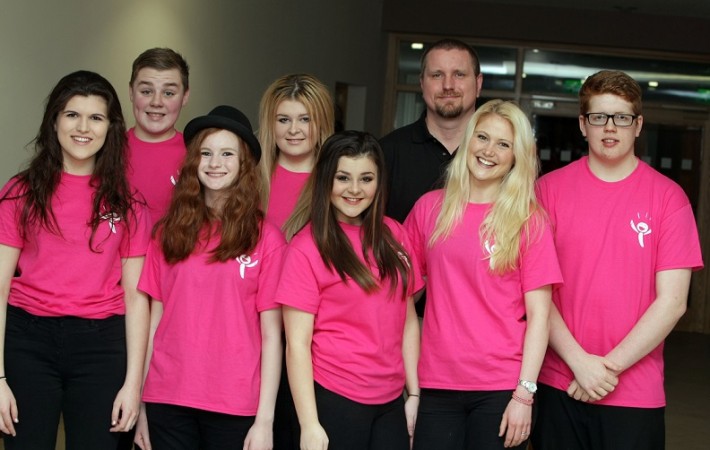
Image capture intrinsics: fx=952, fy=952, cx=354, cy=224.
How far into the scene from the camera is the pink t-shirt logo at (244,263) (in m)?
2.92

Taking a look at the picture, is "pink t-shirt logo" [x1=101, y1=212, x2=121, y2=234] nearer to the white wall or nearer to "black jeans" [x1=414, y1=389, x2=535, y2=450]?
"black jeans" [x1=414, y1=389, x2=535, y2=450]

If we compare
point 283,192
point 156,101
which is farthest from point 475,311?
point 156,101

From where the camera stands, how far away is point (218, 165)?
9.88ft

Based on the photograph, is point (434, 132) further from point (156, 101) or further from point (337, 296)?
point (337, 296)

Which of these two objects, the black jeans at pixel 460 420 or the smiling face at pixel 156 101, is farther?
the smiling face at pixel 156 101

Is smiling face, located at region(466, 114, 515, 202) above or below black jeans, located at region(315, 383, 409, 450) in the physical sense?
above

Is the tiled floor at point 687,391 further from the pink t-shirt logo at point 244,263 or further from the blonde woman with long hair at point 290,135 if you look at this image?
the pink t-shirt logo at point 244,263

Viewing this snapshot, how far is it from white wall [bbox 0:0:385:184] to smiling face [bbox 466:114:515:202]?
2.74 meters

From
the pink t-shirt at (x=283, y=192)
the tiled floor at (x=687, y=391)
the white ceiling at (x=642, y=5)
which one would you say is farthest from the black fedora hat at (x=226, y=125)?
the white ceiling at (x=642, y=5)

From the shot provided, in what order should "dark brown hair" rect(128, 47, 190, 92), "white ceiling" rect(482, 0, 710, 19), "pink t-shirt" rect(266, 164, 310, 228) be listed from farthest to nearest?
1. "white ceiling" rect(482, 0, 710, 19)
2. "dark brown hair" rect(128, 47, 190, 92)
3. "pink t-shirt" rect(266, 164, 310, 228)

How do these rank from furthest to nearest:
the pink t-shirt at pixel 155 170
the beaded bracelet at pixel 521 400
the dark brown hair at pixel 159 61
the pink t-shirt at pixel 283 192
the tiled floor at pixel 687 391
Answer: the tiled floor at pixel 687 391 < the dark brown hair at pixel 159 61 < the pink t-shirt at pixel 155 170 < the pink t-shirt at pixel 283 192 < the beaded bracelet at pixel 521 400

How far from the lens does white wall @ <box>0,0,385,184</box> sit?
4.90m

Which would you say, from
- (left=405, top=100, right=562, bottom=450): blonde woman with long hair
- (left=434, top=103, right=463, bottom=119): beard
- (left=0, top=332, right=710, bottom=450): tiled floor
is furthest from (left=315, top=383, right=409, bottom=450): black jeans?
(left=0, top=332, right=710, bottom=450): tiled floor

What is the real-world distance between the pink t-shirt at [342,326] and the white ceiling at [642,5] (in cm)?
770
